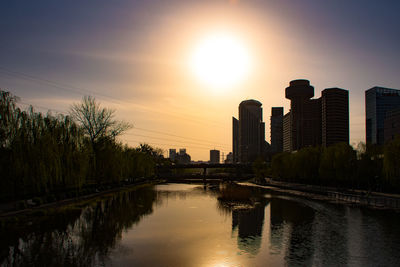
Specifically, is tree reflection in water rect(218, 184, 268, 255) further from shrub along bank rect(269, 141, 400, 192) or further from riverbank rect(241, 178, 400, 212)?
shrub along bank rect(269, 141, 400, 192)

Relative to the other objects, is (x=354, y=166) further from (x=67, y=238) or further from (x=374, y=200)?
(x=67, y=238)

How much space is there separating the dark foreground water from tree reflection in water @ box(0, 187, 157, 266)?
0.06m

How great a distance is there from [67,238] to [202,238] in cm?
1098

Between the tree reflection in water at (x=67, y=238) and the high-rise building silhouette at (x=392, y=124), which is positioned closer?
the tree reflection in water at (x=67, y=238)

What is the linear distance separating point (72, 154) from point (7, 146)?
36.9 ft

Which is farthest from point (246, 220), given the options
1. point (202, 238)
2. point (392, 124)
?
point (392, 124)

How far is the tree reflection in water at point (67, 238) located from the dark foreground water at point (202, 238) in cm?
6

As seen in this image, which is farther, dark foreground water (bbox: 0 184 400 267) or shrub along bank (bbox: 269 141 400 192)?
shrub along bank (bbox: 269 141 400 192)

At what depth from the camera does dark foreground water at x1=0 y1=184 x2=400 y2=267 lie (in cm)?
2136

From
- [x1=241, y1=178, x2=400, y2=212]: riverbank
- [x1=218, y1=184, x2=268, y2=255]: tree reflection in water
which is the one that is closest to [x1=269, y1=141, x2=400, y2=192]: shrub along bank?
[x1=241, y1=178, x2=400, y2=212]: riverbank

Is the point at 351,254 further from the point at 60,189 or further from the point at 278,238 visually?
the point at 60,189

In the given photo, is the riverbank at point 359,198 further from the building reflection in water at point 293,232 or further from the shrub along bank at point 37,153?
the shrub along bank at point 37,153

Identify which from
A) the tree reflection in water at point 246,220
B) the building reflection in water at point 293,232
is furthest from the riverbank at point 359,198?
the tree reflection in water at point 246,220

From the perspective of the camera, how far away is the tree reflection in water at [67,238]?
831 inches
